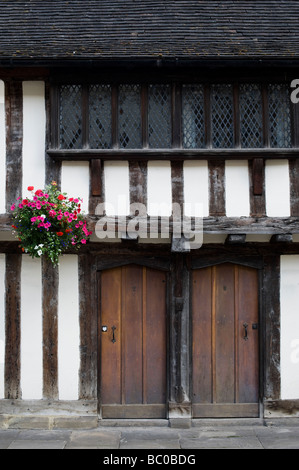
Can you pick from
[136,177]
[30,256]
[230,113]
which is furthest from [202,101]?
[30,256]

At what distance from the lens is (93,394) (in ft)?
17.6

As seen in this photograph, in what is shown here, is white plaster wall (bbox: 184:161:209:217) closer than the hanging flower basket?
No

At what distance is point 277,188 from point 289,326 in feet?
5.37

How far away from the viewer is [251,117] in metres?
5.24

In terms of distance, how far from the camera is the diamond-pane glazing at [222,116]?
523 centimetres

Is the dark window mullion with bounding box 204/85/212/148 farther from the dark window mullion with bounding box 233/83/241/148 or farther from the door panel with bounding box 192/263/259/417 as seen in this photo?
the door panel with bounding box 192/263/259/417

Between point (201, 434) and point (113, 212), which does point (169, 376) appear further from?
point (113, 212)

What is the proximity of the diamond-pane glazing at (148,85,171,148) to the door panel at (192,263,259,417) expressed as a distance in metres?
1.61

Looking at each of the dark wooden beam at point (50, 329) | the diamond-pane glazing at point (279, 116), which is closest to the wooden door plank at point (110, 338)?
the dark wooden beam at point (50, 329)

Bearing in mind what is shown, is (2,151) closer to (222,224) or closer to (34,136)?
(34,136)

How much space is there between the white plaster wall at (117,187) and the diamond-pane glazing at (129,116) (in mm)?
258

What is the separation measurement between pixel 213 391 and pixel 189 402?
334mm

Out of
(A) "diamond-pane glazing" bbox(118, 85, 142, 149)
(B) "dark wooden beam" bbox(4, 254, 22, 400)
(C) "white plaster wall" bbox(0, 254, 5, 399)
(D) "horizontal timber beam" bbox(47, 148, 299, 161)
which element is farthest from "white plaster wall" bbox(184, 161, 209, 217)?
(C) "white plaster wall" bbox(0, 254, 5, 399)

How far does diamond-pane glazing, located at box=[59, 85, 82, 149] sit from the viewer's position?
521 centimetres
